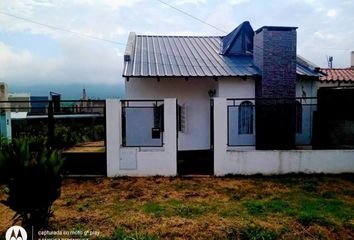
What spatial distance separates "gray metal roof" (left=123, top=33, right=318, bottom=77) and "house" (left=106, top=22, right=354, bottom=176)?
0.14ft

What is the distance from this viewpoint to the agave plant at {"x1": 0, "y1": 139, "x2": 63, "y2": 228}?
189 inches

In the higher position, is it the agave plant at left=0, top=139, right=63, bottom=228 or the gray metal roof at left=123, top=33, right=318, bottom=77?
the gray metal roof at left=123, top=33, right=318, bottom=77

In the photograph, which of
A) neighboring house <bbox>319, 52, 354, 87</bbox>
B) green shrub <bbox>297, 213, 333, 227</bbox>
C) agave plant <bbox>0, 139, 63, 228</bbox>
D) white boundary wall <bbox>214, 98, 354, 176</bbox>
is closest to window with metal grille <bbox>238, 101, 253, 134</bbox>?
white boundary wall <bbox>214, 98, 354, 176</bbox>

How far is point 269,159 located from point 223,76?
13.7 feet

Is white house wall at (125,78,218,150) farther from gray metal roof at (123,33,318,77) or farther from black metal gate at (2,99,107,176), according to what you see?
black metal gate at (2,99,107,176)

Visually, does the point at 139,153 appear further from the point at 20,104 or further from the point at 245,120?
the point at 20,104

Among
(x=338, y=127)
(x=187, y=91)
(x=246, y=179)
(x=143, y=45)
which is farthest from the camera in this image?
(x=143, y=45)

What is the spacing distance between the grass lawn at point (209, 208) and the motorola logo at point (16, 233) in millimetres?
533

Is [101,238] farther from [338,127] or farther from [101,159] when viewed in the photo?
[338,127]

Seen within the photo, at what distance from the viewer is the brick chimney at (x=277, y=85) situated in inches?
477

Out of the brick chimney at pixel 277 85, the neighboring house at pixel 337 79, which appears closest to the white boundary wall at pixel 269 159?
the brick chimney at pixel 277 85

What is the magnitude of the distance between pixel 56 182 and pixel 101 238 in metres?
1.20

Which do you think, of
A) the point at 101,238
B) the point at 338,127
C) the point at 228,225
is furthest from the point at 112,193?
the point at 338,127

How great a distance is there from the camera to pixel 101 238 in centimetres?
532
